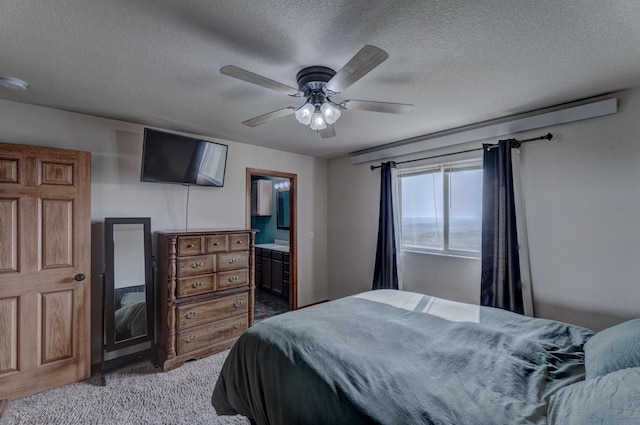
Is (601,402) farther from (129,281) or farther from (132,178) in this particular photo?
(132,178)

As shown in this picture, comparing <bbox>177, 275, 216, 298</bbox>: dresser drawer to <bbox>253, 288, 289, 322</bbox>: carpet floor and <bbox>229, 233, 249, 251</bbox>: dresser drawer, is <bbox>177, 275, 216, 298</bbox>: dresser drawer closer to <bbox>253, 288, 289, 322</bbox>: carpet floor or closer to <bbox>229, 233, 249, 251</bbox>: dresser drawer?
<bbox>229, 233, 249, 251</bbox>: dresser drawer

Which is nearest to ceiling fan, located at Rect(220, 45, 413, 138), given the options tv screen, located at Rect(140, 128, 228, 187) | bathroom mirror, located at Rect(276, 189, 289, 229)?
tv screen, located at Rect(140, 128, 228, 187)

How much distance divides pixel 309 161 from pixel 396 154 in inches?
55.6

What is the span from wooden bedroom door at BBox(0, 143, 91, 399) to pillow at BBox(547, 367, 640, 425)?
10.6 ft

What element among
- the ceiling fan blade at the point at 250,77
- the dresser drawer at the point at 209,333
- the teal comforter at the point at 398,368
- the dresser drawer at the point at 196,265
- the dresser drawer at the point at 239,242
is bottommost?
the dresser drawer at the point at 209,333

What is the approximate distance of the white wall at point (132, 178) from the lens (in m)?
2.46

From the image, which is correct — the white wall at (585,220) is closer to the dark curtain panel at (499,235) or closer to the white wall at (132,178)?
the dark curtain panel at (499,235)

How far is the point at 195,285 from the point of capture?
9.30 ft

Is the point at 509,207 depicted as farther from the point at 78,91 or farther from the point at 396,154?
the point at 78,91

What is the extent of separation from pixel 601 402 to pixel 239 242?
2.89 m

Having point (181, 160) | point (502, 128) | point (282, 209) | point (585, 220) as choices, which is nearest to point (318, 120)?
point (181, 160)

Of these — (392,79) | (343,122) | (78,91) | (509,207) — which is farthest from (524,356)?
(78,91)

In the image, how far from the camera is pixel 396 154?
3.70 m

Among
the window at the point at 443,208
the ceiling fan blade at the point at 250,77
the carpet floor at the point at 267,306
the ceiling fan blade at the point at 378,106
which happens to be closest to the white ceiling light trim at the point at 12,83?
the ceiling fan blade at the point at 250,77
